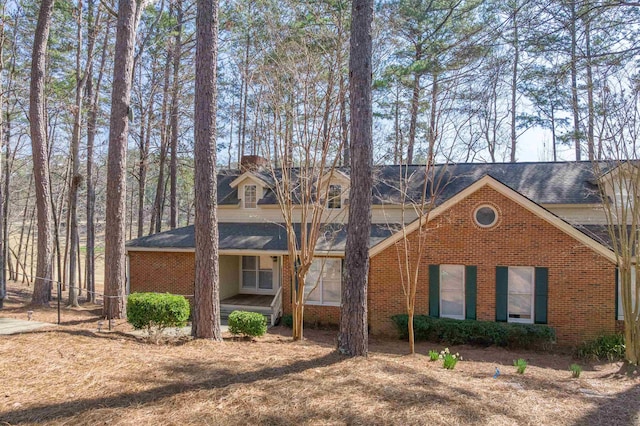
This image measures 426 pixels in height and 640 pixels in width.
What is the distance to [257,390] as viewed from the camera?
468cm

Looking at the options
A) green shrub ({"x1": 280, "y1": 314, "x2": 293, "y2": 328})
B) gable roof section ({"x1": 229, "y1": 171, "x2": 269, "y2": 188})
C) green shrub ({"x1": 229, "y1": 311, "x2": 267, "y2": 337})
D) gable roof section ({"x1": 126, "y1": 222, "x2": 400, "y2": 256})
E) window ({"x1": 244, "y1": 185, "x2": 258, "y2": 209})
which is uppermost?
gable roof section ({"x1": 229, "y1": 171, "x2": 269, "y2": 188})

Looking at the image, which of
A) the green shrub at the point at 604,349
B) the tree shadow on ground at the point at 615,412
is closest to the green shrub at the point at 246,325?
the tree shadow on ground at the point at 615,412

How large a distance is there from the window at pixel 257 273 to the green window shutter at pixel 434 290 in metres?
6.89

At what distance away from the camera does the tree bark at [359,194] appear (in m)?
6.43

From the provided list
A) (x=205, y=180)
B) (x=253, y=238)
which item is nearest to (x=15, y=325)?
(x=205, y=180)

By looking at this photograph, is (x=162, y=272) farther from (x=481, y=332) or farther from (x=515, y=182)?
(x=515, y=182)

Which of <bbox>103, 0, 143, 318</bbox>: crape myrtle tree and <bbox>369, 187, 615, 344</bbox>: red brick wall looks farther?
<bbox>369, 187, 615, 344</bbox>: red brick wall

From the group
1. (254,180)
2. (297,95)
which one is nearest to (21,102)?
(254,180)

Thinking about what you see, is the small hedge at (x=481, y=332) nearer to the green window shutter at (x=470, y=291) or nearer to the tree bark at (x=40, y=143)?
the green window shutter at (x=470, y=291)

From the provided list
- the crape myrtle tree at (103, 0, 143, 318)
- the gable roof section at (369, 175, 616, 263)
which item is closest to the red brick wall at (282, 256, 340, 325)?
the gable roof section at (369, 175, 616, 263)

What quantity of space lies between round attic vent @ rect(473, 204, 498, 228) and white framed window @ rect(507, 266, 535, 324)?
137cm

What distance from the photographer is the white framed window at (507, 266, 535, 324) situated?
37.3 ft

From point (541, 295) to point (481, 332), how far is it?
198 cm

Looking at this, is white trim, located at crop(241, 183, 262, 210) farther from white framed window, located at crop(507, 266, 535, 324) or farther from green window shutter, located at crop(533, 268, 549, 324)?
green window shutter, located at crop(533, 268, 549, 324)
